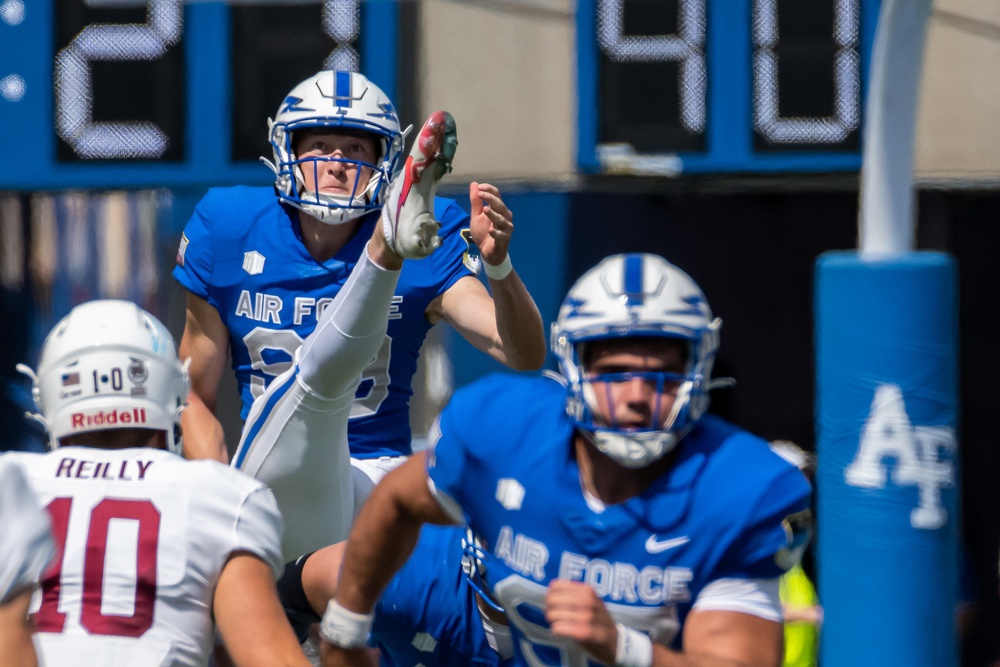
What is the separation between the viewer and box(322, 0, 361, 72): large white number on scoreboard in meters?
7.21

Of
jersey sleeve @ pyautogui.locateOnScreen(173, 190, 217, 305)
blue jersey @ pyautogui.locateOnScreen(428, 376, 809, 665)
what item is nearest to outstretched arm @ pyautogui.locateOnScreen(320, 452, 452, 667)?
blue jersey @ pyautogui.locateOnScreen(428, 376, 809, 665)

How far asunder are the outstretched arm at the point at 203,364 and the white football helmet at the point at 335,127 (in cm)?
40

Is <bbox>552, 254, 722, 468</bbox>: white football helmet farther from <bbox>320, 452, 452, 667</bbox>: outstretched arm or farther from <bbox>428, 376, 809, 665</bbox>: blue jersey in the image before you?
<bbox>320, 452, 452, 667</bbox>: outstretched arm

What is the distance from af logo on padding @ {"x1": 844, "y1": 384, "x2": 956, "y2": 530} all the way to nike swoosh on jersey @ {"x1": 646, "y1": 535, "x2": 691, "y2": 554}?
3.55ft

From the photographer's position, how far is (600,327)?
139 inches

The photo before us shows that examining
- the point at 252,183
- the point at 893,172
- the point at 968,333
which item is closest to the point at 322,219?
the point at 893,172

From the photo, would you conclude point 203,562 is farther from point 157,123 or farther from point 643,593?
point 157,123

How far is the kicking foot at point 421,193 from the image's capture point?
4215mm

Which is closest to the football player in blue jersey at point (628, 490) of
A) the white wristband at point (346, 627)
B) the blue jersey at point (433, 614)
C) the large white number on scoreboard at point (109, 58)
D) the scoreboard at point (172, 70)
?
the white wristband at point (346, 627)

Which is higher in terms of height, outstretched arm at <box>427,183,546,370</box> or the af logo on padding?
outstretched arm at <box>427,183,546,370</box>

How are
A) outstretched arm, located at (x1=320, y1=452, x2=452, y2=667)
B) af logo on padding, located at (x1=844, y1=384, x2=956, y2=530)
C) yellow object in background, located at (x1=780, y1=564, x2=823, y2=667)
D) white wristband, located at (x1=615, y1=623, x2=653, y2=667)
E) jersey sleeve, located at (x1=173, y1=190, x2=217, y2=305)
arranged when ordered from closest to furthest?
white wristband, located at (x1=615, y1=623, x2=653, y2=667)
outstretched arm, located at (x1=320, y1=452, x2=452, y2=667)
af logo on padding, located at (x1=844, y1=384, x2=956, y2=530)
jersey sleeve, located at (x1=173, y1=190, x2=217, y2=305)
yellow object in background, located at (x1=780, y1=564, x2=823, y2=667)

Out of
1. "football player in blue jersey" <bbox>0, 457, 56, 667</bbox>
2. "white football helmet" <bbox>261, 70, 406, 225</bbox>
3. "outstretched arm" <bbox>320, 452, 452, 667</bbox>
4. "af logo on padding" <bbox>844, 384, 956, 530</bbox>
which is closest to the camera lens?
"football player in blue jersey" <bbox>0, 457, 56, 667</bbox>

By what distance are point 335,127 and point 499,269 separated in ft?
2.63

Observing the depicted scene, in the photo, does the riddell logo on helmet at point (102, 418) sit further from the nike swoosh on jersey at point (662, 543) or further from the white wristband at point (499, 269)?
the white wristband at point (499, 269)
